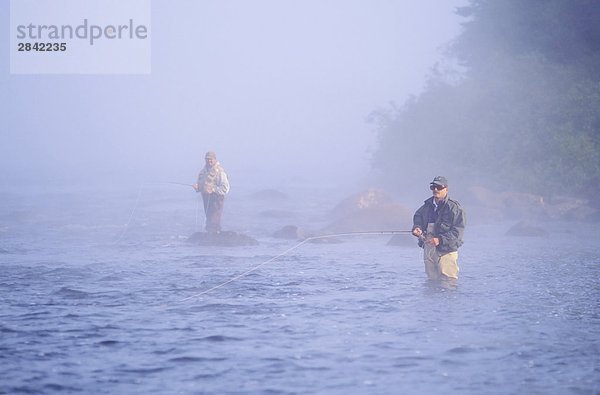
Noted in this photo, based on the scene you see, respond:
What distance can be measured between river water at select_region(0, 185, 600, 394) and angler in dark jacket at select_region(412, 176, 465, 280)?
532 mm

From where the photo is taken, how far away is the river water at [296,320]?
873cm

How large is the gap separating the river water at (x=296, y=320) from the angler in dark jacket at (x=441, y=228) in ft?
1.74

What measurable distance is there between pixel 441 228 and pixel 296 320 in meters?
2.94

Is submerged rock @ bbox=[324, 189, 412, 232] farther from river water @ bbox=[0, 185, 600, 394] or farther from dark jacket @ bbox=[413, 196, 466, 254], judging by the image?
dark jacket @ bbox=[413, 196, 466, 254]

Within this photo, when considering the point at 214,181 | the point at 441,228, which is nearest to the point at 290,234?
the point at 214,181

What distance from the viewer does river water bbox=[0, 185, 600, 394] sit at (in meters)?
8.73

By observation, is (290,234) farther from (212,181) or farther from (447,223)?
(447,223)

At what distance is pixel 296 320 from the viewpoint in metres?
11.3

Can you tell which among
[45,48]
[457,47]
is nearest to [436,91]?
[457,47]

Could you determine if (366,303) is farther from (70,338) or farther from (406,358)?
(70,338)

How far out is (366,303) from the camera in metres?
12.5

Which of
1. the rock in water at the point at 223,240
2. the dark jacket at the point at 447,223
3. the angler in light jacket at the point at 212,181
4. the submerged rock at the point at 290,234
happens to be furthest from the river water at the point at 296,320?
the submerged rock at the point at 290,234

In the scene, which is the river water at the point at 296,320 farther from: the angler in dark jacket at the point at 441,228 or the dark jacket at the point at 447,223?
the dark jacket at the point at 447,223

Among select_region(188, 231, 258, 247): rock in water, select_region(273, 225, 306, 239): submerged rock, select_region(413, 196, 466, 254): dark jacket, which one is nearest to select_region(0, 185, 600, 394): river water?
select_region(188, 231, 258, 247): rock in water
